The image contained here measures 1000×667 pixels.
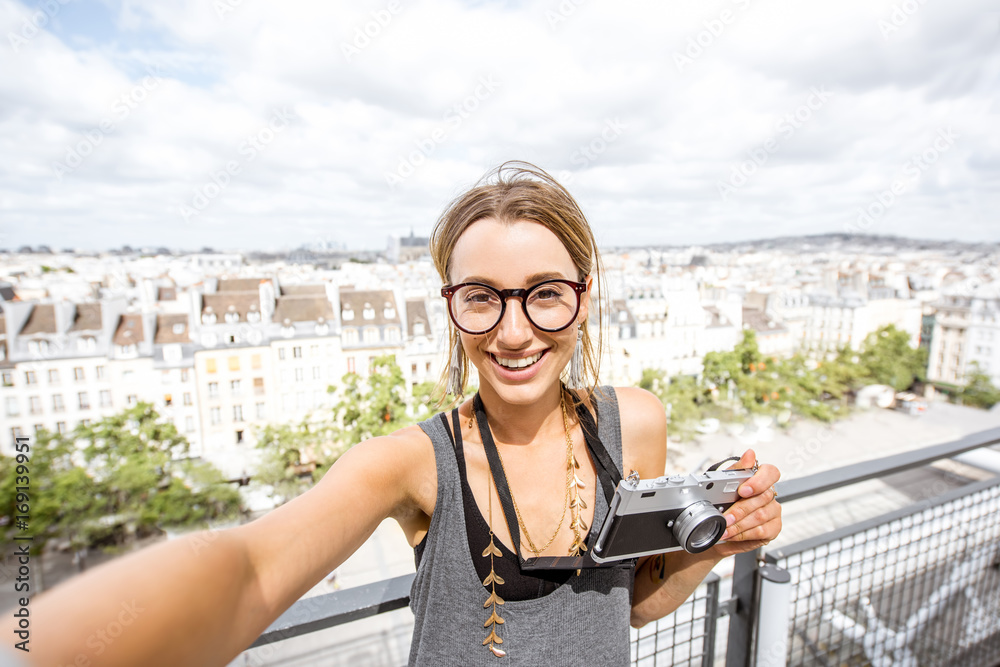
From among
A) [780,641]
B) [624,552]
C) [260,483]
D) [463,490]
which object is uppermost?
[463,490]

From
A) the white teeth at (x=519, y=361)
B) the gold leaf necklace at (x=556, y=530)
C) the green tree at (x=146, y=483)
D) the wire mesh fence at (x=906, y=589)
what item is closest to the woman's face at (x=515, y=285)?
the white teeth at (x=519, y=361)

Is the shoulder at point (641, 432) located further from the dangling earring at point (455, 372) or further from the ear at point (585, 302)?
the dangling earring at point (455, 372)

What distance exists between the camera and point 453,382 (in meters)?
1.08

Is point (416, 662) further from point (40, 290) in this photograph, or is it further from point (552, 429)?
point (40, 290)

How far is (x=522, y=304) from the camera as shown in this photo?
34.4 inches

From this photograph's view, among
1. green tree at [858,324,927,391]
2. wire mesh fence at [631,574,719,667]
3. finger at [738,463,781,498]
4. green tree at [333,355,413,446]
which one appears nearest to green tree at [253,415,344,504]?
green tree at [333,355,413,446]

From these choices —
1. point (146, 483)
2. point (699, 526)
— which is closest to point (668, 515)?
point (699, 526)

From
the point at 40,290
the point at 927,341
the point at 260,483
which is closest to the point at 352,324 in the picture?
the point at 260,483

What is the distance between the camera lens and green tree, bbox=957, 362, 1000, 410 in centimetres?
2123

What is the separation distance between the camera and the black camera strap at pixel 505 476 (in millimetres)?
865

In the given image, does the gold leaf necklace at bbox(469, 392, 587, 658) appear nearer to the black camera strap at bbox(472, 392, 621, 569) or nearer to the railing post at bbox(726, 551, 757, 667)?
the black camera strap at bbox(472, 392, 621, 569)

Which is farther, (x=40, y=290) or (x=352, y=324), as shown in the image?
(x=40, y=290)

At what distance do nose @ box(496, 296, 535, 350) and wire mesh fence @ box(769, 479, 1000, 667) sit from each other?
112cm

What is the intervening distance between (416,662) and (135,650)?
53 centimetres
